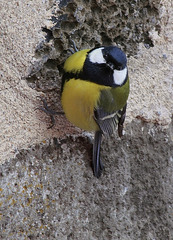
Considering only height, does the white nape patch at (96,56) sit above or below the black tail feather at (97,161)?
above

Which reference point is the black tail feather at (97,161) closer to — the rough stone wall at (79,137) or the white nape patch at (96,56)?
the rough stone wall at (79,137)

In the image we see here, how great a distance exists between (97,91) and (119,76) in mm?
92

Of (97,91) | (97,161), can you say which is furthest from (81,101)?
(97,161)

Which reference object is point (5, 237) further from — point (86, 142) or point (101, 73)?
point (101, 73)

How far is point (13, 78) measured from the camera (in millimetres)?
916

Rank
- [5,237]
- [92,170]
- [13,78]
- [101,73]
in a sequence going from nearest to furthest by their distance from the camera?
[5,237] < [13,78] < [92,170] < [101,73]

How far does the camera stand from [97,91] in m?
1.17

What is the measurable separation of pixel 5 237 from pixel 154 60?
780 mm

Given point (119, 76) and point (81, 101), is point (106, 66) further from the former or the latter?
point (81, 101)

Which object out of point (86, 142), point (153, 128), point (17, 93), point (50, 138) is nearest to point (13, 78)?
→ point (17, 93)

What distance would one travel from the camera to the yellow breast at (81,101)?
105cm

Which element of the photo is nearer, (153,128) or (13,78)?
(13,78)

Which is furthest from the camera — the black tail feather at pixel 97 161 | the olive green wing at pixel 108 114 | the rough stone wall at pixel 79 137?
the olive green wing at pixel 108 114

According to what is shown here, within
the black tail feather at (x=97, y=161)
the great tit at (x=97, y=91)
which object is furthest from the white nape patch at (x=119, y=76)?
the black tail feather at (x=97, y=161)
